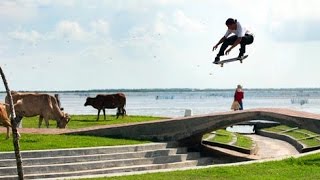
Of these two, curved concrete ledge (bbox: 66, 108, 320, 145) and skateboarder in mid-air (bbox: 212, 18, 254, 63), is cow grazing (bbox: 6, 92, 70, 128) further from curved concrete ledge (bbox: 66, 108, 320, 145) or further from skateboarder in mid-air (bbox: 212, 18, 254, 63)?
skateboarder in mid-air (bbox: 212, 18, 254, 63)

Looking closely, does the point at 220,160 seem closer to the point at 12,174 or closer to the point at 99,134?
the point at 99,134

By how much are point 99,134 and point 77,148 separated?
336 cm

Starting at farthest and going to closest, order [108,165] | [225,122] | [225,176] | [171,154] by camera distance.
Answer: [225,122] → [171,154] → [108,165] → [225,176]

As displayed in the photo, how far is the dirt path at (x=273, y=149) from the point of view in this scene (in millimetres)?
24484

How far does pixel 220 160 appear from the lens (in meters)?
21.2

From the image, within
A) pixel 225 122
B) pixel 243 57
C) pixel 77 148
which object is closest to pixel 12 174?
pixel 77 148

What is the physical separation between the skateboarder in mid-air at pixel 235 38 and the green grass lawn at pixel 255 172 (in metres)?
3.09

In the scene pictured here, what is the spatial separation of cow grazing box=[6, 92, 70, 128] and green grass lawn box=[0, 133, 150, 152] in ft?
15.1

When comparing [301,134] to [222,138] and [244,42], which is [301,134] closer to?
[222,138]

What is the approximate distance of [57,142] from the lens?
1881cm

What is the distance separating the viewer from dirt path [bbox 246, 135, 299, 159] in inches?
964

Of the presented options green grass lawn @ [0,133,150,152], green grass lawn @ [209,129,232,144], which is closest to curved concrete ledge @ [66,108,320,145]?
green grass lawn @ [0,133,150,152]

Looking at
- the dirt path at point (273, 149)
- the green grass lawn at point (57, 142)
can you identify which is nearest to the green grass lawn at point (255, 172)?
the green grass lawn at point (57, 142)

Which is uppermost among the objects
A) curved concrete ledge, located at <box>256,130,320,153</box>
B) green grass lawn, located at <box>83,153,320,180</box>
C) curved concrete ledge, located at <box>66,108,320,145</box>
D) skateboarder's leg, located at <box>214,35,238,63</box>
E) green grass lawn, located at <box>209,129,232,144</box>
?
skateboarder's leg, located at <box>214,35,238,63</box>
